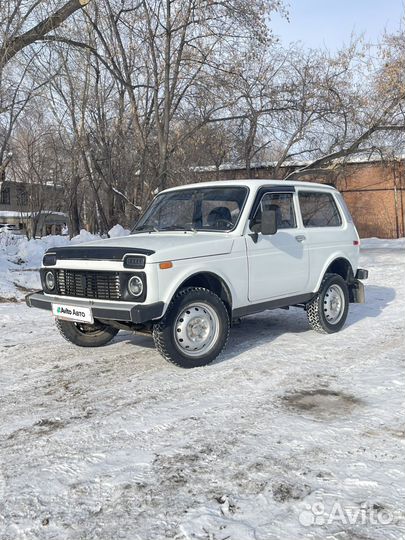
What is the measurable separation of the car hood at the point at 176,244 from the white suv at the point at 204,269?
0.04ft

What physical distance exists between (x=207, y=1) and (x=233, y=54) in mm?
1872

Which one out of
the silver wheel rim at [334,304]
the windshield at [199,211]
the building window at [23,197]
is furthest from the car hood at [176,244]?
the building window at [23,197]

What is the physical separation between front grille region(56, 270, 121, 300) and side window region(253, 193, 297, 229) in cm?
195

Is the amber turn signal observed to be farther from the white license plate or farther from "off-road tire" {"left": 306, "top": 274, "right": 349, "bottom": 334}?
"off-road tire" {"left": 306, "top": 274, "right": 349, "bottom": 334}

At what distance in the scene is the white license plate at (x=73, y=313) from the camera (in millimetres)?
5199

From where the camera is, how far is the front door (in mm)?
5883

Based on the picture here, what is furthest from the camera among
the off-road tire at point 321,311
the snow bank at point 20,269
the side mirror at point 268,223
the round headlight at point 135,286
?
the snow bank at point 20,269

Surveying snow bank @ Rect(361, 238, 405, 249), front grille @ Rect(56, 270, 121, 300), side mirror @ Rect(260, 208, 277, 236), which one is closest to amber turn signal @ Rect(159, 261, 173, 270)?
front grille @ Rect(56, 270, 121, 300)

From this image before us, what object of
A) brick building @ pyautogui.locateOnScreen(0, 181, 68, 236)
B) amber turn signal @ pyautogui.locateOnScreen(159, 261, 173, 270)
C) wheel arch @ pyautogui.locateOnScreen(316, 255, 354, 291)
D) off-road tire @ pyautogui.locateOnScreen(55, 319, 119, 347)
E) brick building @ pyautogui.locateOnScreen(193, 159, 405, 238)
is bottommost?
off-road tire @ pyautogui.locateOnScreen(55, 319, 119, 347)

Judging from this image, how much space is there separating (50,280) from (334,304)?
3.72 metres

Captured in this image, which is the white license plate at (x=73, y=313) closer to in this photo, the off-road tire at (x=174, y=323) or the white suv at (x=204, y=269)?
the white suv at (x=204, y=269)

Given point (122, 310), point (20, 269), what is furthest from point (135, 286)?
point (20, 269)

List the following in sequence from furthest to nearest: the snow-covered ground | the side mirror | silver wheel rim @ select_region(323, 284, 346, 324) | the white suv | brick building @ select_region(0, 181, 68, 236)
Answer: brick building @ select_region(0, 181, 68, 236) → silver wheel rim @ select_region(323, 284, 346, 324) → the side mirror → the white suv → the snow-covered ground

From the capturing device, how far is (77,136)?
18750 mm
